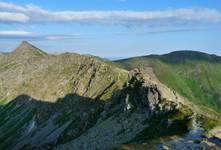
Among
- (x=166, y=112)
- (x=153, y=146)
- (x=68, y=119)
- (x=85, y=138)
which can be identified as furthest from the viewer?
(x=68, y=119)

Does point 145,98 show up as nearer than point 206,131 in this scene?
No

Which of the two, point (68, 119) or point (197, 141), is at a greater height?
point (197, 141)

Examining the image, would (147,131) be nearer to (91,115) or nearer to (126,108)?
(126,108)

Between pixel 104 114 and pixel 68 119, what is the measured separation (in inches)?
2625

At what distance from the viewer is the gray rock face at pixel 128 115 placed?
10212 centimetres

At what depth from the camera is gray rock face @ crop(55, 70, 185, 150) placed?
102 meters

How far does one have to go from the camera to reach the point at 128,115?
116 m

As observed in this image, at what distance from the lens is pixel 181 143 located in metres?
72.4

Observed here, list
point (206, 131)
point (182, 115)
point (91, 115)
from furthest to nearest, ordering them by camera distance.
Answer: point (91, 115)
point (182, 115)
point (206, 131)

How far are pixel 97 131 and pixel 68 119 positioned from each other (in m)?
81.3

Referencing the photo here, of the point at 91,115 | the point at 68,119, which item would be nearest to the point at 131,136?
the point at 91,115

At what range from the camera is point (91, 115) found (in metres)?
149

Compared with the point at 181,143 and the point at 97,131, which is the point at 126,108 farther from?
the point at 181,143

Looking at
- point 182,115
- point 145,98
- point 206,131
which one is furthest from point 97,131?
point 206,131
